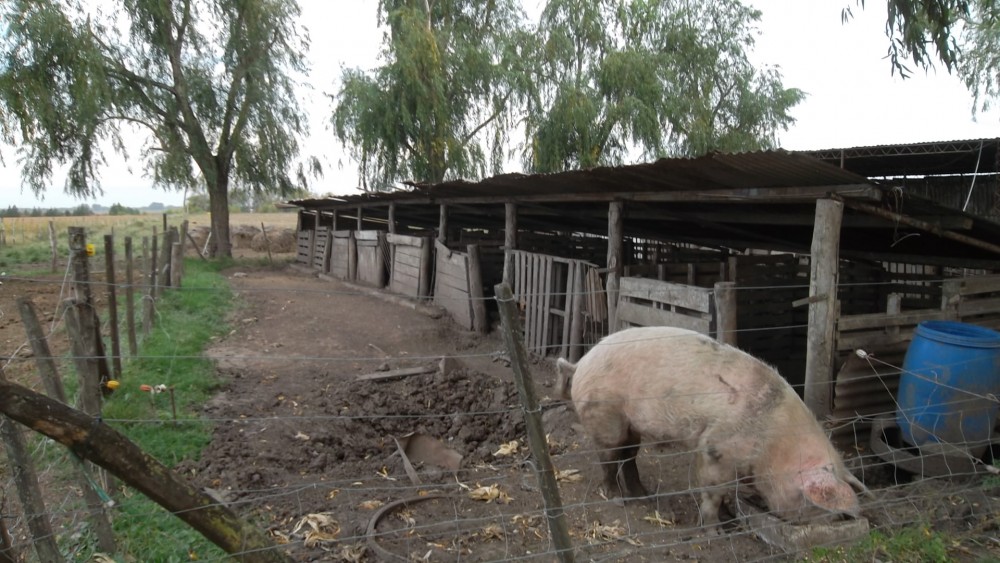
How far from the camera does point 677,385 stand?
4195mm

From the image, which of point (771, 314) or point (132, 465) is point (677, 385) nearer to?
point (132, 465)

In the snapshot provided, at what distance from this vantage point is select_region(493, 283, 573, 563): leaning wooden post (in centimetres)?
273

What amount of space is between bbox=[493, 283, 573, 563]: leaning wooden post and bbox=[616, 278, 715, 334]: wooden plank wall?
11.7 feet

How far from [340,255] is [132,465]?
16603 mm

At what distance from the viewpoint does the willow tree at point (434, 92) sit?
746 inches

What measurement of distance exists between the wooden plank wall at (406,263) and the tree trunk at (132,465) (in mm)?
10949

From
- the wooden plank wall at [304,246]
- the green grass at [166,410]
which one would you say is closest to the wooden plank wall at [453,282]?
the green grass at [166,410]

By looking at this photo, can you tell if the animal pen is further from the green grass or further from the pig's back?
the green grass

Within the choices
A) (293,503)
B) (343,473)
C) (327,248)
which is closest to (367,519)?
(293,503)

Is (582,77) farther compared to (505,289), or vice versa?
(582,77)

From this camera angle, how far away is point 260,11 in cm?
2047

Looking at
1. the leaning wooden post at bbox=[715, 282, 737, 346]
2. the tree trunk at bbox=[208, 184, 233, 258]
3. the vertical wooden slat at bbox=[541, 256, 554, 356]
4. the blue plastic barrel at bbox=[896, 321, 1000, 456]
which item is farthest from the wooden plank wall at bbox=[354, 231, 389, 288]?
the blue plastic barrel at bbox=[896, 321, 1000, 456]

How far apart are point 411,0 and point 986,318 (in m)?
18.5

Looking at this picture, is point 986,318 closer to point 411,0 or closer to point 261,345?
point 261,345
